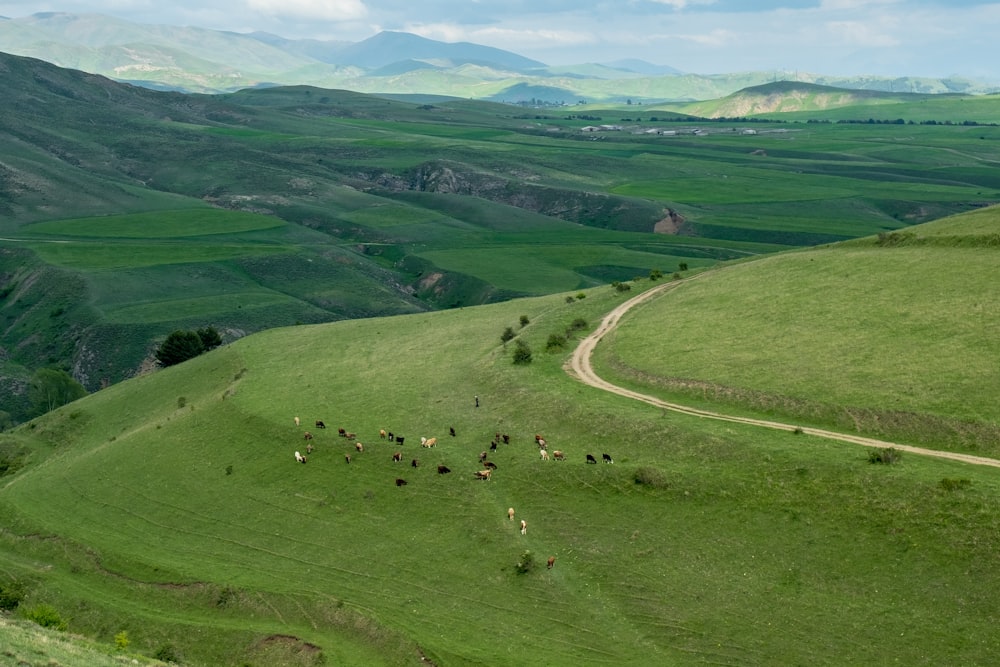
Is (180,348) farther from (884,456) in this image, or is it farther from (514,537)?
(884,456)

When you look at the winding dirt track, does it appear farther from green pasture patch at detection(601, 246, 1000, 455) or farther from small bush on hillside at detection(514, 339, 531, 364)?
small bush on hillside at detection(514, 339, 531, 364)

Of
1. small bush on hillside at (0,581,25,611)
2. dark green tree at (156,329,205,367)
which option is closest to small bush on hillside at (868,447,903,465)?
small bush on hillside at (0,581,25,611)

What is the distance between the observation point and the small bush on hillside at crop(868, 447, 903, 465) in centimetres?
5441

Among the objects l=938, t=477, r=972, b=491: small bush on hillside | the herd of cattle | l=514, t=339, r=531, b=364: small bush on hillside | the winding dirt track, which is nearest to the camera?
l=938, t=477, r=972, b=491: small bush on hillside

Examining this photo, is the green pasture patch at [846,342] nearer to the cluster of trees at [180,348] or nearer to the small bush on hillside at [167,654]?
the small bush on hillside at [167,654]

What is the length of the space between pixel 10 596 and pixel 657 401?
46.2 m

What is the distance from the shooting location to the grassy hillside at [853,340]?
62156mm

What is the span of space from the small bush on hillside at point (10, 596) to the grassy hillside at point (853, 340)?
4682cm

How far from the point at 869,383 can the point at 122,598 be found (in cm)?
5281

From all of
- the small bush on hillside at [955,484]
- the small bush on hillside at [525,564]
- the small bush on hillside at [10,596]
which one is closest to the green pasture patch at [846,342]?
the small bush on hillside at [955,484]

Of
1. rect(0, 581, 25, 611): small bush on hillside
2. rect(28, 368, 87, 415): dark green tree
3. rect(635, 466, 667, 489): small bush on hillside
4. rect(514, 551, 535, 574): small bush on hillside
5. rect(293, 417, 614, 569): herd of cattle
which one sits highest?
rect(635, 466, 667, 489): small bush on hillside

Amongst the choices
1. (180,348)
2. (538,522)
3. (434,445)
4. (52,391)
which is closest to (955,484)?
(538,522)

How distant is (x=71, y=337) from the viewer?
155125 millimetres

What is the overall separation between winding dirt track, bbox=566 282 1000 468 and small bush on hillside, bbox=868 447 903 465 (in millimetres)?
3157
